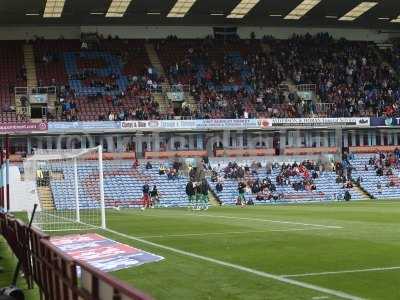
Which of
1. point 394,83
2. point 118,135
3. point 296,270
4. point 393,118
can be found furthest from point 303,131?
point 296,270

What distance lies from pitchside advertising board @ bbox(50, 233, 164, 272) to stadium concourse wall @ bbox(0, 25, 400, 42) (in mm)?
47733

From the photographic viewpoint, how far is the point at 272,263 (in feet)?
38.2

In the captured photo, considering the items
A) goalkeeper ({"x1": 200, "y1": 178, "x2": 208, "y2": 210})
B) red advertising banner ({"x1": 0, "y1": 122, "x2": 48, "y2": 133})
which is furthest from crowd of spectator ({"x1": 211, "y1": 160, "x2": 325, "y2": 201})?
red advertising banner ({"x1": 0, "y1": 122, "x2": 48, "y2": 133})

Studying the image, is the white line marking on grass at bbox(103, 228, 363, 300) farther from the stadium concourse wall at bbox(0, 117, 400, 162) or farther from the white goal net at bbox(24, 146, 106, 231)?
the stadium concourse wall at bbox(0, 117, 400, 162)

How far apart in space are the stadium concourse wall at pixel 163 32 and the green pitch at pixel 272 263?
4623cm

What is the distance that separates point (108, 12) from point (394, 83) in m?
27.5

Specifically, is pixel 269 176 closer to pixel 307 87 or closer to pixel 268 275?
pixel 307 87

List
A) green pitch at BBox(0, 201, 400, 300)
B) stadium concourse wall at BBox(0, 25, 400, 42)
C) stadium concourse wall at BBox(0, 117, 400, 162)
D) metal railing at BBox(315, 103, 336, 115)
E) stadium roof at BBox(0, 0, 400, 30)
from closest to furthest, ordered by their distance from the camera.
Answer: green pitch at BBox(0, 201, 400, 300) → stadium concourse wall at BBox(0, 117, 400, 162) → stadium roof at BBox(0, 0, 400, 30) → metal railing at BBox(315, 103, 336, 115) → stadium concourse wall at BBox(0, 25, 400, 42)

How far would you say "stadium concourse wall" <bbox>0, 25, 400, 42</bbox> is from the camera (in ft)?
202

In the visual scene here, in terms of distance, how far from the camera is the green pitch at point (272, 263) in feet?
→ 29.7

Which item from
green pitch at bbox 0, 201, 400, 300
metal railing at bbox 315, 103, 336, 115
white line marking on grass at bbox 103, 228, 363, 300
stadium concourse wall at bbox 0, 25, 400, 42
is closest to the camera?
white line marking on grass at bbox 103, 228, 363, 300

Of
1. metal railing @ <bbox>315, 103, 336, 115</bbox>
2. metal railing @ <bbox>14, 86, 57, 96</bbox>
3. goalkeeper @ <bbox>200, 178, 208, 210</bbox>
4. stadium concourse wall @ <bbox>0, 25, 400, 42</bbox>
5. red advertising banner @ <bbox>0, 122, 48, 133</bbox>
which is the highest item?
stadium concourse wall @ <bbox>0, 25, 400, 42</bbox>

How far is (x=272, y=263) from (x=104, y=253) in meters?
3.82

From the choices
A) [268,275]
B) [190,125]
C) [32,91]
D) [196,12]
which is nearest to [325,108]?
[190,125]
